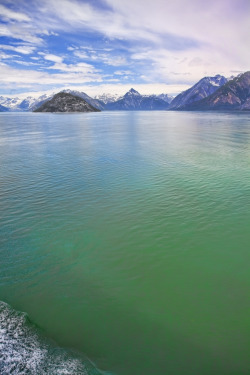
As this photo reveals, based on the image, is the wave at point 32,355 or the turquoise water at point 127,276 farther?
the turquoise water at point 127,276

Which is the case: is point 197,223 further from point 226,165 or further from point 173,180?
point 226,165

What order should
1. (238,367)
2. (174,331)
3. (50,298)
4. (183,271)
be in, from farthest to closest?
(183,271) → (50,298) → (174,331) → (238,367)

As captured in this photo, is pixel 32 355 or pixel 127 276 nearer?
pixel 32 355

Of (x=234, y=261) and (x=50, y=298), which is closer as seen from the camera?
(x=50, y=298)

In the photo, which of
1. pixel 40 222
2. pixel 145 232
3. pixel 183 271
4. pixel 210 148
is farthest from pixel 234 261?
pixel 210 148

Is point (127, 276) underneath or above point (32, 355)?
underneath
